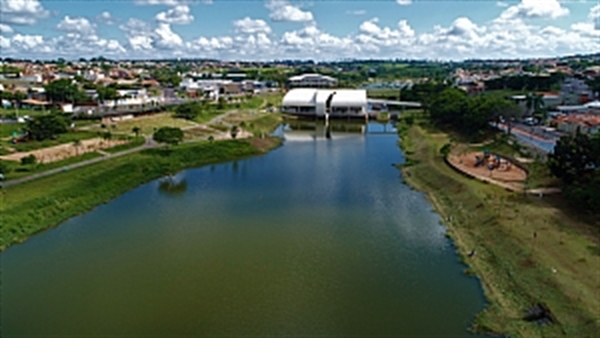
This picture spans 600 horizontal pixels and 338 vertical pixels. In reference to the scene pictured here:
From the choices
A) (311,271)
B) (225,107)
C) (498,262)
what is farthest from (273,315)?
(225,107)

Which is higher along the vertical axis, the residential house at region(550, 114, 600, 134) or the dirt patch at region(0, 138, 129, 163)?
the residential house at region(550, 114, 600, 134)

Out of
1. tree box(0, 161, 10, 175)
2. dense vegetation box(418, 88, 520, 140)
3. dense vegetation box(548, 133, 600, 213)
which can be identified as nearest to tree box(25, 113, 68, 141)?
tree box(0, 161, 10, 175)

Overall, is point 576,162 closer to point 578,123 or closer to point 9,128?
point 578,123

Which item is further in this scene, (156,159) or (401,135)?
(401,135)

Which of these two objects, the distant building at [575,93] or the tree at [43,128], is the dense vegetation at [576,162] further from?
the distant building at [575,93]

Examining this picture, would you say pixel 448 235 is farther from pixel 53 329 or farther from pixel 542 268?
pixel 53 329

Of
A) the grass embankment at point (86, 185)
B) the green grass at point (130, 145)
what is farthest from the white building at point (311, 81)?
the green grass at point (130, 145)

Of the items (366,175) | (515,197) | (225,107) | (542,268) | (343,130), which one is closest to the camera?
(542,268)

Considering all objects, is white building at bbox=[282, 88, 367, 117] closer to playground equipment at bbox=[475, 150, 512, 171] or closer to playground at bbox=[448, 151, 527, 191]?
playground at bbox=[448, 151, 527, 191]
